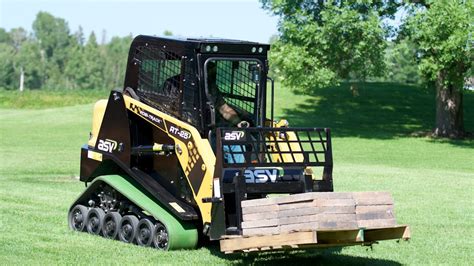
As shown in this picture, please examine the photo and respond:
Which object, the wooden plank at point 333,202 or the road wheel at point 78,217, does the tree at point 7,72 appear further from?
the wooden plank at point 333,202

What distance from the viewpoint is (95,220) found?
13.2 meters

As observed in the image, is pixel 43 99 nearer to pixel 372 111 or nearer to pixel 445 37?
pixel 372 111

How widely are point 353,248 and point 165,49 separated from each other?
361 centimetres

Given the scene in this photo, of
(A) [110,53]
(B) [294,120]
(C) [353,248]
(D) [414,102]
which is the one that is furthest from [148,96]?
(A) [110,53]

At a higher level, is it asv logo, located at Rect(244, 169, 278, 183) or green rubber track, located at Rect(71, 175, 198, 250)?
asv logo, located at Rect(244, 169, 278, 183)

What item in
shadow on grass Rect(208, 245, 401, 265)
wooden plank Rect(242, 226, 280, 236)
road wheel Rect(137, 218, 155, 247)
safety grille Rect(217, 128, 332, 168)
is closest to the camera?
wooden plank Rect(242, 226, 280, 236)

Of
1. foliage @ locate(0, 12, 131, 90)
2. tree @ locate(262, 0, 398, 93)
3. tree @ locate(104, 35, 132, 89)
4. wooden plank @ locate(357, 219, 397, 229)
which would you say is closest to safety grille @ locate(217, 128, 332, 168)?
wooden plank @ locate(357, 219, 397, 229)

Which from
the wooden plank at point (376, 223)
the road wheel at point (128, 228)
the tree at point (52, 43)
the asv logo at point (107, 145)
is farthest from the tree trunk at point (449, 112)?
the tree at point (52, 43)

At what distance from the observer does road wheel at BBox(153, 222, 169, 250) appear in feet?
38.8

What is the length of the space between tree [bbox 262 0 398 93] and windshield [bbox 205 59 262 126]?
2476 centimetres

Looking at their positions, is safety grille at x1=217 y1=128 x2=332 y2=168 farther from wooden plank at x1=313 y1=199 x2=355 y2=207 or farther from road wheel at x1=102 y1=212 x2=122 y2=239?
road wheel at x1=102 y1=212 x2=122 y2=239

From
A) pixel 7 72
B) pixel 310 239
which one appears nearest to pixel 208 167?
pixel 310 239

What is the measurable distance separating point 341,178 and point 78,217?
38.2ft

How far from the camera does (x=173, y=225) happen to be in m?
11.7
